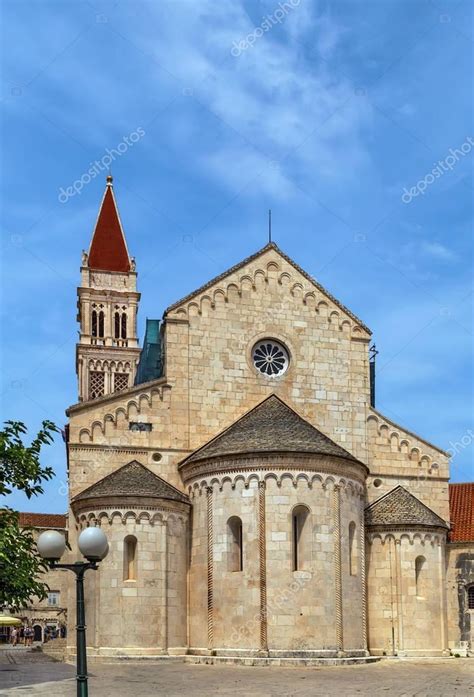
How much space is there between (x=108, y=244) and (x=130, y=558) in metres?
56.5

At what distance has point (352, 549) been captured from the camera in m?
36.1

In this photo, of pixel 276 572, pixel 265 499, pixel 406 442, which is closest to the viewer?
pixel 276 572

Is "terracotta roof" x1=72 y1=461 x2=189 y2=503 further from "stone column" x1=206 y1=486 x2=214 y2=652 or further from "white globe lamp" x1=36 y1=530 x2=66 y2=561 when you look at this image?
"white globe lamp" x1=36 y1=530 x2=66 y2=561

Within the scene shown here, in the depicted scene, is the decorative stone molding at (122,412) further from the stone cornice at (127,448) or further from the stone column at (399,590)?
the stone column at (399,590)

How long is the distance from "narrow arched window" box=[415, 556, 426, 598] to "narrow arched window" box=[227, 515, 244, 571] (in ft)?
29.2

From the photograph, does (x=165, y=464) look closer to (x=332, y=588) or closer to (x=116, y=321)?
→ (x=332, y=588)

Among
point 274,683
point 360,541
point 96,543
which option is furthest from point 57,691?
point 360,541

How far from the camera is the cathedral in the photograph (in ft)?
111

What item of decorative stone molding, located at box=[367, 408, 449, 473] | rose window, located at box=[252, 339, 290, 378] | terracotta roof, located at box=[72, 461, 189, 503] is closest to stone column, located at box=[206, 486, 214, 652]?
terracotta roof, located at box=[72, 461, 189, 503]

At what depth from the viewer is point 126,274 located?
3438 inches

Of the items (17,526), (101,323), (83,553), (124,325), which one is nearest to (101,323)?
(101,323)

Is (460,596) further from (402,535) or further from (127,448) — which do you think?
(127,448)

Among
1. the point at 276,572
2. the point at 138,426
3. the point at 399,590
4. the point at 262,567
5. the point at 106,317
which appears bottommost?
the point at 399,590

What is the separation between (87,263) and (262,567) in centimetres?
5746
